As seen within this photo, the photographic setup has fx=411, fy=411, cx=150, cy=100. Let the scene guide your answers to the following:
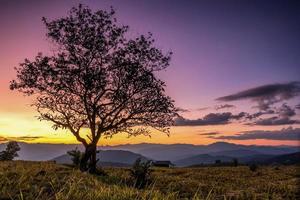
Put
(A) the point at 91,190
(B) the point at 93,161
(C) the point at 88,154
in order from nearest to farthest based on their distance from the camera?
1. (A) the point at 91,190
2. (B) the point at 93,161
3. (C) the point at 88,154

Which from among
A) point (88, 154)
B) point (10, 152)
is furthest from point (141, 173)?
point (10, 152)

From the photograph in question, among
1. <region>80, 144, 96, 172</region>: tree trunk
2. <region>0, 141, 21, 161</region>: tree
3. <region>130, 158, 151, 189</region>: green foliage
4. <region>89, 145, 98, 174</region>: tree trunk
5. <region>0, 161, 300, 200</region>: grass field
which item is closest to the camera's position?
<region>0, 161, 300, 200</region>: grass field

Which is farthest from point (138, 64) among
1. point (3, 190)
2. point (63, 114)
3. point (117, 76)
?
point (3, 190)

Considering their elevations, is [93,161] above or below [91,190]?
above

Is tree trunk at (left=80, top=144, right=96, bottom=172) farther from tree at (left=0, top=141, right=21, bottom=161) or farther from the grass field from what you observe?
tree at (left=0, top=141, right=21, bottom=161)

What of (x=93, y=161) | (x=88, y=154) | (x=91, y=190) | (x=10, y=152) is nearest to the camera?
(x=91, y=190)

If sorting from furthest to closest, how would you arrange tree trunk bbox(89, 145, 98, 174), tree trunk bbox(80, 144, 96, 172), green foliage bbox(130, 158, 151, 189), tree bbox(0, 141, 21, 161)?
tree bbox(0, 141, 21, 161) < tree trunk bbox(80, 144, 96, 172) < tree trunk bbox(89, 145, 98, 174) < green foliage bbox(130, 158, 151, 189)

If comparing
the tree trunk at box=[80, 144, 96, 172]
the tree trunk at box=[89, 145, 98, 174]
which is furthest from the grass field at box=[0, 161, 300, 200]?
the tree trunk at box=[80, 144, 96, 172]

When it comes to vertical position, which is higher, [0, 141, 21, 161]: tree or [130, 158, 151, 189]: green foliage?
[0, 141, 21, 161]: tree

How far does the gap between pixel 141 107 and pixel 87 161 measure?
5784 mm

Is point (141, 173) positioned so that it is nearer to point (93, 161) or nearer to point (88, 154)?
point (93, 161)

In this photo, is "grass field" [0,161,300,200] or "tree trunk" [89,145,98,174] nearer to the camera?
"grass field" [0,161,300,200]

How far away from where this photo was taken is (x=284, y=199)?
15703mm

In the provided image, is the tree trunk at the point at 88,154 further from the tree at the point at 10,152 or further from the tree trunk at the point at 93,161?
the tree at the point at 10,152
